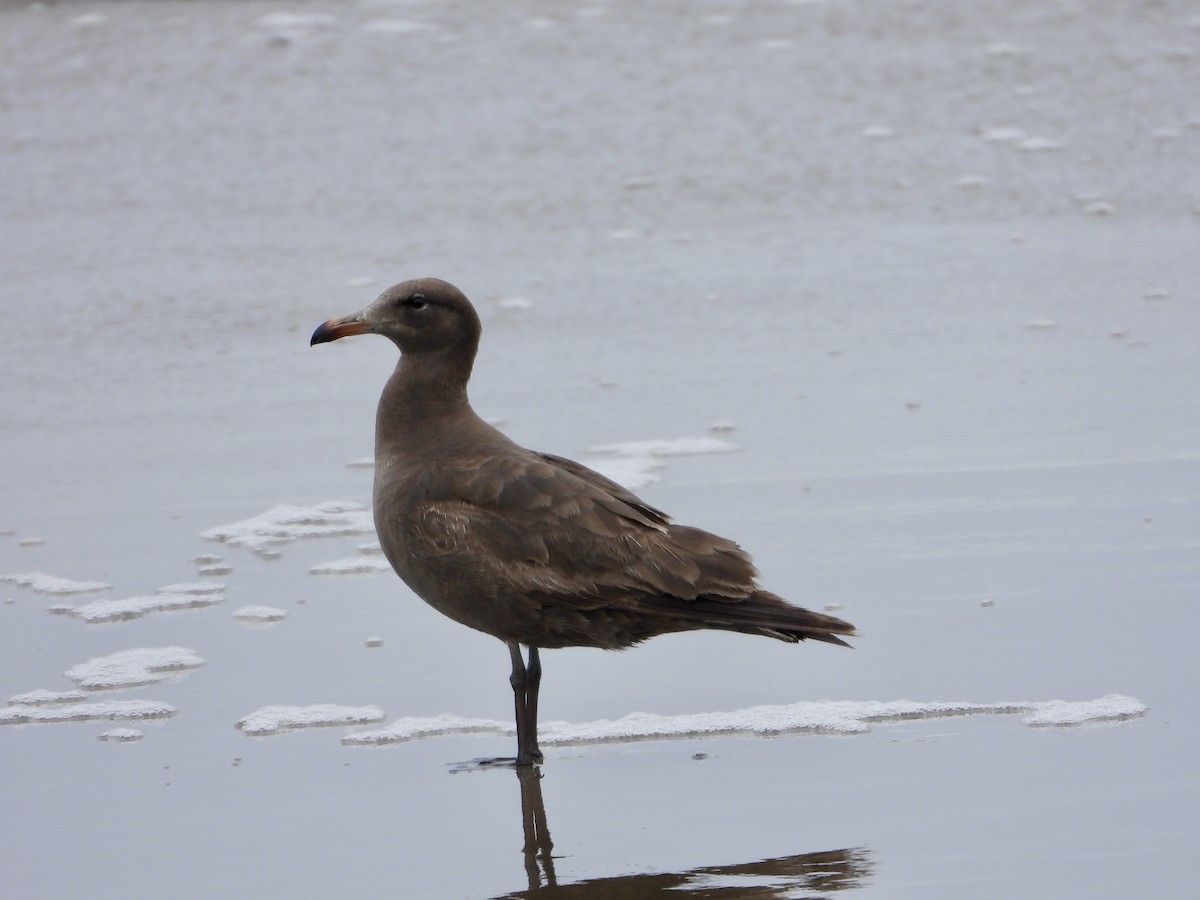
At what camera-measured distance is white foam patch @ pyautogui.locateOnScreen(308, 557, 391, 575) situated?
17.1 feet

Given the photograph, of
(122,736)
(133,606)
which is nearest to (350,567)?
(133,606)

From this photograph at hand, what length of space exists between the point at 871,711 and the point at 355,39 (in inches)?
358

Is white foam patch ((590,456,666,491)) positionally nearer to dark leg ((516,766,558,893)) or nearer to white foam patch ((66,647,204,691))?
white foam patch ((66,647,204,691))

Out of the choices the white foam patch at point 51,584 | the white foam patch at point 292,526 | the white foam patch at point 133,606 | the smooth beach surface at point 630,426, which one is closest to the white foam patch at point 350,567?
the smooth beach surface at point 630,426

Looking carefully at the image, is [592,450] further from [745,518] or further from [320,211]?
[320,211]

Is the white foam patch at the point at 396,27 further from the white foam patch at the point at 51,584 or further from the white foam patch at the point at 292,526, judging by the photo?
the white foam patch at the point at 51,584

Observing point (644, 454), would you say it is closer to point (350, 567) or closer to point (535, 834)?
point (350, 567)

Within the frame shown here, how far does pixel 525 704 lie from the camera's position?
3994 millimetres

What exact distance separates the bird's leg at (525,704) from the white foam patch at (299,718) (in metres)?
0.34

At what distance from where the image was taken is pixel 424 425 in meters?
4.39

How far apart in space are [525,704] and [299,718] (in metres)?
0.55

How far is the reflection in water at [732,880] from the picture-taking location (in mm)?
3268

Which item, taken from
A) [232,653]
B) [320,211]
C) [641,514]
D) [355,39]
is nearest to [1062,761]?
[641,514]

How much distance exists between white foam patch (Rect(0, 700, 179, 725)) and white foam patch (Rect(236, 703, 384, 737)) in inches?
8.8
